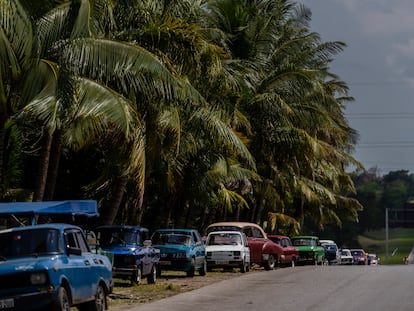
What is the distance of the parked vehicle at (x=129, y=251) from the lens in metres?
23.0

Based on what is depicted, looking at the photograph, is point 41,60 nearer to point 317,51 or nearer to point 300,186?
point 317,51

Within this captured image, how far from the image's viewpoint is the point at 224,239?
1254 inches

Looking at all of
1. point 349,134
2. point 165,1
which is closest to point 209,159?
point 165,1

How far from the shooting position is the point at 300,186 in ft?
158

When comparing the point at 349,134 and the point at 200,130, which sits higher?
the point at 349,134

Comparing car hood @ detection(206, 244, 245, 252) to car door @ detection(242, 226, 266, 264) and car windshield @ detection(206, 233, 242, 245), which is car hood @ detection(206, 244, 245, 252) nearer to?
car windshield @ detection(206, 233, 242, 245)

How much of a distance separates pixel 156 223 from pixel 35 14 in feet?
83.3

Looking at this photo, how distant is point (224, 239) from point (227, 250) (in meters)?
0.81

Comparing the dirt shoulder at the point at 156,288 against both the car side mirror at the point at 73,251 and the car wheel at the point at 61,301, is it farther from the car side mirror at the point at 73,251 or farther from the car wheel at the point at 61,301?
the car wheel at the point at 61,301

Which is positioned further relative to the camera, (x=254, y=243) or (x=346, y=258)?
(x=346, y=258)

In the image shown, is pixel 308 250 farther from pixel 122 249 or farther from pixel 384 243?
pixel 384 243

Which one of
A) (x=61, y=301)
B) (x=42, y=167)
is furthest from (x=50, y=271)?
(x=42, y=167)

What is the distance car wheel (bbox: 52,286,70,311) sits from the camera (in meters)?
13.1

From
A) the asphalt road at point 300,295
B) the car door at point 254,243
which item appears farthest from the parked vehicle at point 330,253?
the asphalt road at point 300,295
